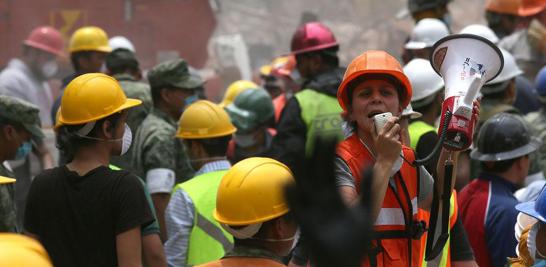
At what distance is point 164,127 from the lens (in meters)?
6.71

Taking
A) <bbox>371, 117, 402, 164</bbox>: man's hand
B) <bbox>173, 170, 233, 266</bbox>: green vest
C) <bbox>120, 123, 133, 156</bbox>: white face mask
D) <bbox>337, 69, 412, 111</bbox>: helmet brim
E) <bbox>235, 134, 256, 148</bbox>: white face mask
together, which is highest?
<bbox>337, 69, 412, 111</bbox>: helmet brim

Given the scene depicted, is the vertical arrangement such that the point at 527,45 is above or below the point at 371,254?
below

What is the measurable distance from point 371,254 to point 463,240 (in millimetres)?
845

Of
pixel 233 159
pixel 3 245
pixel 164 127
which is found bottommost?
pixel 233 159

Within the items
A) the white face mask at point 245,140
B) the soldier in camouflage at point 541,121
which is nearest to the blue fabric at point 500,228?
the soldier in camouflage at point 541,121

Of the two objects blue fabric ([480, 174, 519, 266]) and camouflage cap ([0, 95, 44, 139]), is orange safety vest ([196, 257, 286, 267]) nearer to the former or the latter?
blue fabric ([480, 174, 519, 266])

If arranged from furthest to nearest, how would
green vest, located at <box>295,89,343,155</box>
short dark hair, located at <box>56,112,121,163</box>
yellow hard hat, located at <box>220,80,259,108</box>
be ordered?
yellow hard hat, located at <box>220,80,259,108</box> → green vest, located at <box>295,89,343,155</box> → short dark hair, located at <box>56,112,121,163</box>

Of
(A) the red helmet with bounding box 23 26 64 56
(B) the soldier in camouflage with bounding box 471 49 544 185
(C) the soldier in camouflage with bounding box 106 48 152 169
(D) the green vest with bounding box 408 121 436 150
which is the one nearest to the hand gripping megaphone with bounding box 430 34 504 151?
(D) the green vest with bounding box 408 121 436 150

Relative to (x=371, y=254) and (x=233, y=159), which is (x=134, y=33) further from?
(x=371, y=254)

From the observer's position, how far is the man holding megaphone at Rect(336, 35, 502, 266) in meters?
3.81

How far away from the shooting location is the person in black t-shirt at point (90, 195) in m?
4.42

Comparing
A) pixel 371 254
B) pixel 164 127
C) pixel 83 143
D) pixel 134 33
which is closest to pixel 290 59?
pixel 134 33

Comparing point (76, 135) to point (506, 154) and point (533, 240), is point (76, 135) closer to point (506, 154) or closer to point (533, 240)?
point (533, 240)

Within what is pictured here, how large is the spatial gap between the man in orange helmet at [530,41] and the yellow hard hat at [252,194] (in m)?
6.02
